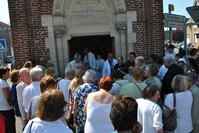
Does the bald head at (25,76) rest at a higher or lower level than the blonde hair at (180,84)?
higher

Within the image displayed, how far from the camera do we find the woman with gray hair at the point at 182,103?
14.0ft

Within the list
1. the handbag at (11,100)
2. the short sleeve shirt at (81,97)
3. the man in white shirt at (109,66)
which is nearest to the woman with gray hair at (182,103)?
the short sleeve shirt at (81,97)

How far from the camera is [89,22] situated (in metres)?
9.95

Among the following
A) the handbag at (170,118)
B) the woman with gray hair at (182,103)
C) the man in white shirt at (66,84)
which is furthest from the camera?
the man in white shirt at (66,84)

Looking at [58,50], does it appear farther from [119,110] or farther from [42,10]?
[119,110]

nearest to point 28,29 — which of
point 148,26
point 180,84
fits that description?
point 148,26

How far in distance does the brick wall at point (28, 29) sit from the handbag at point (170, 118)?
6341 millimetres

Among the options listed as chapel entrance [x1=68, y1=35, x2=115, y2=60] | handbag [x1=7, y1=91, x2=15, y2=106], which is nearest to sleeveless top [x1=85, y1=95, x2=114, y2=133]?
handbag [x1=7, y1=91, x2=15, y2=106]

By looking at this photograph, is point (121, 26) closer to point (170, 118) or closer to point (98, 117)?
point (170, 118)

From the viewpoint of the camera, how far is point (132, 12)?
978cm

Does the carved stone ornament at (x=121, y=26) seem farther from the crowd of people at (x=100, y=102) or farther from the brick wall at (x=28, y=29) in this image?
the crowd of people at (x=100, y=102)

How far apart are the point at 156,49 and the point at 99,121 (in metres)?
6.38

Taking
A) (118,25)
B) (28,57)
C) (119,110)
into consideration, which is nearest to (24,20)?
(28,57)

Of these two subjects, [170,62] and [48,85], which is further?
[170,62]
